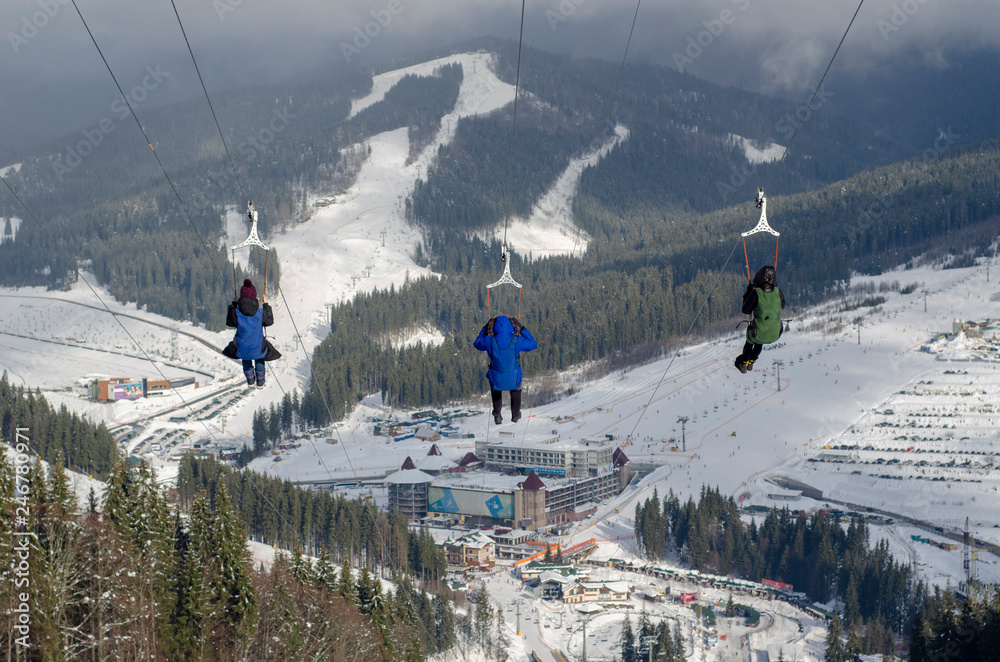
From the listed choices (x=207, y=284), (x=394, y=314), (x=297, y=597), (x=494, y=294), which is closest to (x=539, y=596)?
(x=297, y=597)

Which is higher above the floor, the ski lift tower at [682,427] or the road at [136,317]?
the road at [136,317]

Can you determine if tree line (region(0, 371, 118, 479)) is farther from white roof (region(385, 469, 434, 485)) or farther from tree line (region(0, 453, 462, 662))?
tree line (region(0, 453, 462, 662))

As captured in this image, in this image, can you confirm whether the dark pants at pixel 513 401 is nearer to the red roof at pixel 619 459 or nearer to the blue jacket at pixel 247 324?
the blue jacket at pixel 247 324

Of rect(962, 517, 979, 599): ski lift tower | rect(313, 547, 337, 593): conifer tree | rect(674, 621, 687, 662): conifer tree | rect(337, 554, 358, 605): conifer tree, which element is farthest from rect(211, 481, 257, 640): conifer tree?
rect(962, 517, 979, 599): ski lift tower

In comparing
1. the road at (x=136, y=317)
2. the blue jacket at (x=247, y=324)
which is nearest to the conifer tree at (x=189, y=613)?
the blue jacket at (x=247, y=324)

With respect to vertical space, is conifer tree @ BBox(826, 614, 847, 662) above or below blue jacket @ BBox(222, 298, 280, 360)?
below

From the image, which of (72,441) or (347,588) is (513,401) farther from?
(72,441)
